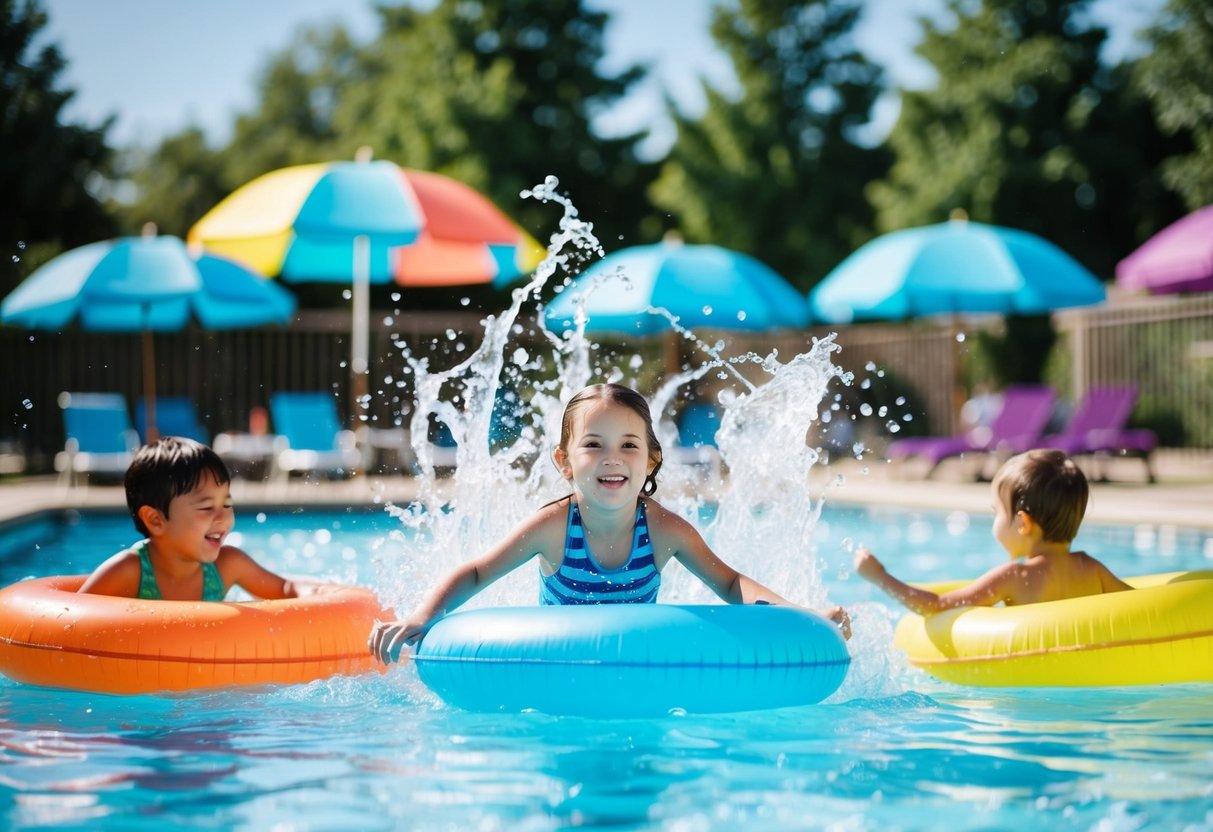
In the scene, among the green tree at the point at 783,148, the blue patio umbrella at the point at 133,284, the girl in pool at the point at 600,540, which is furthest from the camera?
the green tree at the point at 783,148

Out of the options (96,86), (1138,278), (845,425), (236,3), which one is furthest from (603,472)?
(96,86)

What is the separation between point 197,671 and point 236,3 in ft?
72.2

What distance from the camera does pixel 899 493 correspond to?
12281 millimetres

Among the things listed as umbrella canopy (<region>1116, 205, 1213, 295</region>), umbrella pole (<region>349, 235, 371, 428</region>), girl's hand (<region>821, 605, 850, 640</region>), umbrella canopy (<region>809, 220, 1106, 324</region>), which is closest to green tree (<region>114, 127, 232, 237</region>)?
umbrella pole (<region>349, 235, 371, 428</region>)

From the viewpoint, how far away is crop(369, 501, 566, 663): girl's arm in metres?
4.03

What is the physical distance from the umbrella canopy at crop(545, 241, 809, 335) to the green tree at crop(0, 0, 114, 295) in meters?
14.8

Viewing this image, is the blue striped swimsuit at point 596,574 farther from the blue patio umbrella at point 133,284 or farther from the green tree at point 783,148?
the green tree at point 783,148

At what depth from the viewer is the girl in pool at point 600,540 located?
4.14 m

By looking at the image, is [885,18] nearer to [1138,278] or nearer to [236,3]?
[236,3]

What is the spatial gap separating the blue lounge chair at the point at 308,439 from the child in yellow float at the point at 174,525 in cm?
833

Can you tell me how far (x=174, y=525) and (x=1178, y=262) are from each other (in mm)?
8943

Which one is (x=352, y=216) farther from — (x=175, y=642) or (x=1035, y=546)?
(x=1035, y=546)

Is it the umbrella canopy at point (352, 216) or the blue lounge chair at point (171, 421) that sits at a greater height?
the umbrella canopy at point (352, 216)

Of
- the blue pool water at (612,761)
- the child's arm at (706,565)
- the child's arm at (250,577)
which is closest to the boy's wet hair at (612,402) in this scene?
the child's arm at (706,565)
